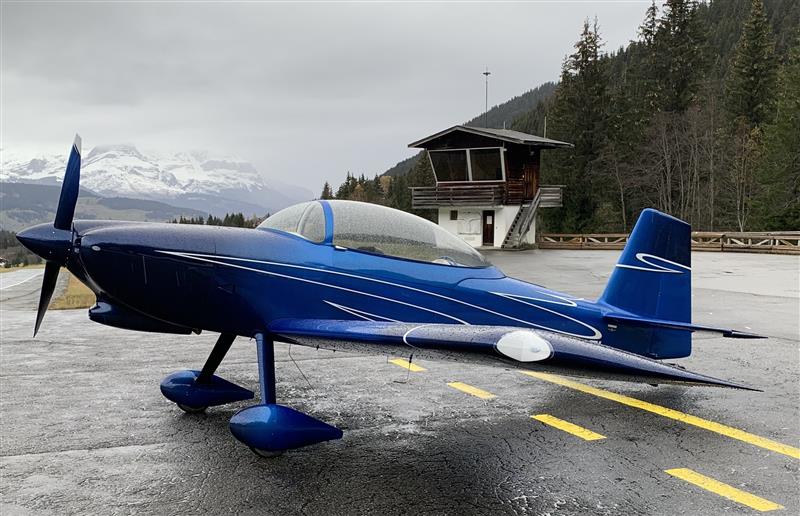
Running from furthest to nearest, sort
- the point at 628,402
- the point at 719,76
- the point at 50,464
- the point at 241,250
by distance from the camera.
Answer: the point at 719,76, the point at 628,402, the point at 241,250, the point at 50,464

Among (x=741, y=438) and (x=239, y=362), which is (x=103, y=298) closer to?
(x=239, y=362)

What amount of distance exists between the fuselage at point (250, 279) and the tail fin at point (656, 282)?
5.51 feet

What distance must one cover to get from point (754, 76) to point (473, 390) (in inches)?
2525

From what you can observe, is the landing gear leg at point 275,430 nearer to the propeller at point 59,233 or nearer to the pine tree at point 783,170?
the propeller at point 59,233

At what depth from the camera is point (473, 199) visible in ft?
129

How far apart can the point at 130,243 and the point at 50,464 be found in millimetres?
1629

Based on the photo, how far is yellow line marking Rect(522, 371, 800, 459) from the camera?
425cm

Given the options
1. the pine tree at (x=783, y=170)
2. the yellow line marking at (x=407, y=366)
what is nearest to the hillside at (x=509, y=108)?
the pine tree at (x=783, y=170)

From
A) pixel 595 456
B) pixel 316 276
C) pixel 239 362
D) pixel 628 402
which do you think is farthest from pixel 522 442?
pixel 239 362

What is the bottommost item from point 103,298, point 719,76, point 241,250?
point 103,298

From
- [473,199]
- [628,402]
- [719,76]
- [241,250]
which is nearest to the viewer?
[241,250]

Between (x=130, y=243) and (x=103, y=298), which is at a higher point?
(x=130, y=243)

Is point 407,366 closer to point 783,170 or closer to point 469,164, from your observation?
point 469,164

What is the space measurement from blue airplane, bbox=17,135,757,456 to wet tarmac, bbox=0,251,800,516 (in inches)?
17.9
